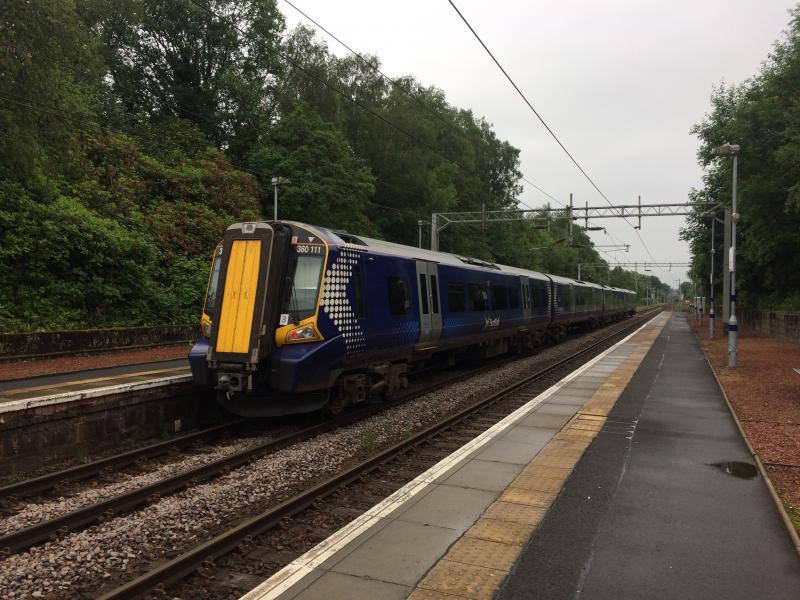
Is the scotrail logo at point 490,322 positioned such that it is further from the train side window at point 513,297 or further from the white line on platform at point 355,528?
the white line on platform at point 355,528

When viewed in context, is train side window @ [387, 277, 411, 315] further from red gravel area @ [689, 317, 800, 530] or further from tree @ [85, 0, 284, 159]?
tree @ [85, 0, 284, 159]

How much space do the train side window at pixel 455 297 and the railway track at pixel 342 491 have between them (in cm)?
284

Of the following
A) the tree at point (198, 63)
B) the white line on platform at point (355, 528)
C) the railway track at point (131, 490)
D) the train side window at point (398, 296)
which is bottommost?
the railway track at point (131, 490)

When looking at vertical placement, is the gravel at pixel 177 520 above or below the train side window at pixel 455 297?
below

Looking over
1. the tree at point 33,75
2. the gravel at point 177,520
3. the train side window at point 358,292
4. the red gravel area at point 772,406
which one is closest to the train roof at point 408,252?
the train side window at point 358,292

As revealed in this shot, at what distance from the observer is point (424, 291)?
1328cm

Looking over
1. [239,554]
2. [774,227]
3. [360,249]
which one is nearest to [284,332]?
[360,249]

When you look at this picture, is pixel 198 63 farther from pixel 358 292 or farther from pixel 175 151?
pixel 358 292

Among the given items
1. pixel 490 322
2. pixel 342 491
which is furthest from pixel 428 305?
pixel 342 491

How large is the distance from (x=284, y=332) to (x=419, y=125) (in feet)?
134

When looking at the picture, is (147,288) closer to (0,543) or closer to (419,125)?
(0,543)

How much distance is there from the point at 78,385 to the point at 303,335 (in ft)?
15.3

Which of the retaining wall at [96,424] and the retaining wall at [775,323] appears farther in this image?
the retaining wall at [775,323]

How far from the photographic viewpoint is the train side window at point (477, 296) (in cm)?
1628
